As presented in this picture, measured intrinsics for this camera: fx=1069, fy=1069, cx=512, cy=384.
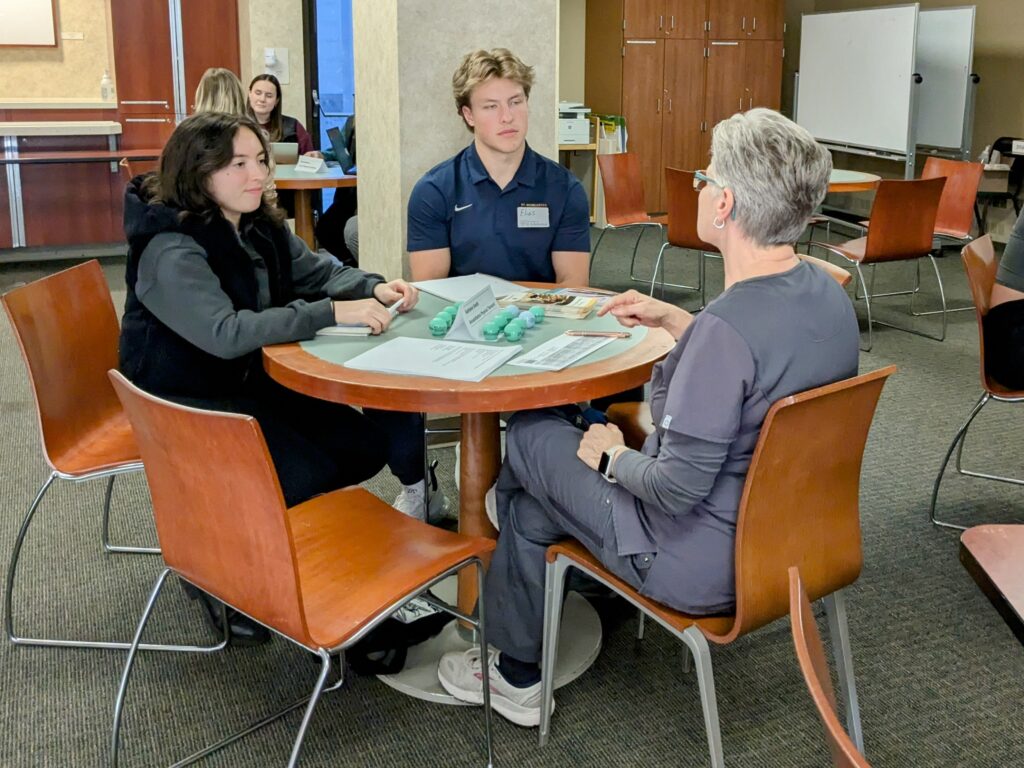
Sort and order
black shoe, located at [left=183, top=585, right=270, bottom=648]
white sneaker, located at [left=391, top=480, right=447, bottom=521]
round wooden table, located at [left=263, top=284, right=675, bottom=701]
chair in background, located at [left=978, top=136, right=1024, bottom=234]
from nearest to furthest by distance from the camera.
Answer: round wooden table, located at [left=263, top=284, right=675, bottom=701]
black shoe, located at [left=183, top=585, right=270, bottom=648]
white sneaker, located at [left=391, top=480, right=447, bottom=521]
chair in background, located at [left=978, top=136, right=1024, bottom=234]

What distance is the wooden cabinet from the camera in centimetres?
912

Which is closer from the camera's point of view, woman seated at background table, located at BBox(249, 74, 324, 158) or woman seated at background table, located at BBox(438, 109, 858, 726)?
woman seated at background table, located at BBox(438, 109, 858, 726)

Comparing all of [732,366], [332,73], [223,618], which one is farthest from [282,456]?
[332,73]

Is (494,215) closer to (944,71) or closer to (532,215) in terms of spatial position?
(532,215)

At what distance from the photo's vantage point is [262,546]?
5.28 ft

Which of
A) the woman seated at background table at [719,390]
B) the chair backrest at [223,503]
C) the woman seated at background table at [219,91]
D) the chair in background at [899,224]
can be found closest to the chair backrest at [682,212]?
the chair in background at [899,224]

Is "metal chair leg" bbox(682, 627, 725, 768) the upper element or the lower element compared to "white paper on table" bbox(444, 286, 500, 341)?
lower

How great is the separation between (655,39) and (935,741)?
791 centimetres

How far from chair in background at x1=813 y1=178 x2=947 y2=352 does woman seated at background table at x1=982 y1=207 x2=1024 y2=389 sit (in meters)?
2.00

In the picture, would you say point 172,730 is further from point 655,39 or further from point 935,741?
point 655,39

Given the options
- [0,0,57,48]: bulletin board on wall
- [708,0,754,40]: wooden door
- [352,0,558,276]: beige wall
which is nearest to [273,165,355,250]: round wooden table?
[352,0,558,276]: beige wall

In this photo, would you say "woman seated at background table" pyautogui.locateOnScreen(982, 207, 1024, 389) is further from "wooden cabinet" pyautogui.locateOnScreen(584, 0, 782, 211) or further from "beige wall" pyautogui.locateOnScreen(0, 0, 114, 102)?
"beige wall" pyautogui.locateOnScreen(0, 0, 114, 102)

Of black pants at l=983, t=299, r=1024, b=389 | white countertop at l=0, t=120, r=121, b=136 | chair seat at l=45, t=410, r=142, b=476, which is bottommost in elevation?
chair seat at l=45, t=410, r=142, b=476

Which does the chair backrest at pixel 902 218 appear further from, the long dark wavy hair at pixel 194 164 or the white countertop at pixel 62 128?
the white countertop at pixel 62 128
